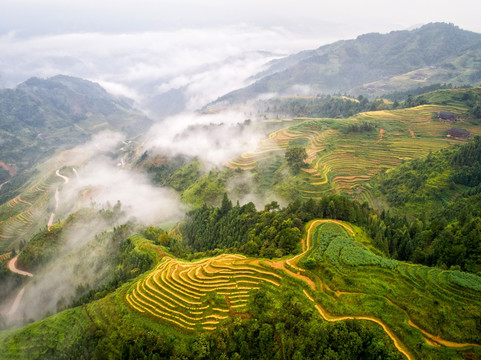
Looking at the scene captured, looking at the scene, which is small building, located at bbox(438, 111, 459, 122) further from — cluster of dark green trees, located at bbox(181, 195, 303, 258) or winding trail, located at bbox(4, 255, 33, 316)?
winding trail, located at bbox(4, 255, 33, 316)

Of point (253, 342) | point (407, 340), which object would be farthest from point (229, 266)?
point (407, 340)

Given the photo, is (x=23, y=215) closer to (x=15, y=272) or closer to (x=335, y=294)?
(x=15, y=272)

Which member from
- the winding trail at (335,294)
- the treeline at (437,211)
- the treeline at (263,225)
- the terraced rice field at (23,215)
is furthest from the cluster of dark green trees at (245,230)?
the terraced rice field at (23,215)

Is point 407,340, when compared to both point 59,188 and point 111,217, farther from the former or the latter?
point 59,188

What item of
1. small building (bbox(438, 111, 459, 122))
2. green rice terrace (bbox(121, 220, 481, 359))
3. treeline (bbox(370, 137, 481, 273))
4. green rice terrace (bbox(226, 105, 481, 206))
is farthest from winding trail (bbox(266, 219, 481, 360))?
small building (bbox(438, 111, 459, 122))

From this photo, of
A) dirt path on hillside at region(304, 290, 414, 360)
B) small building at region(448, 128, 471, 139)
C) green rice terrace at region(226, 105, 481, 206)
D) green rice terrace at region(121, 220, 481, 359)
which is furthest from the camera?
small building at region(448, 128, 471, 139)

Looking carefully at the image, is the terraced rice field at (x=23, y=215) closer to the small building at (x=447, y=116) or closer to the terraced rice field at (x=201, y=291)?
the terraced rice field at (x=201, y=291)
